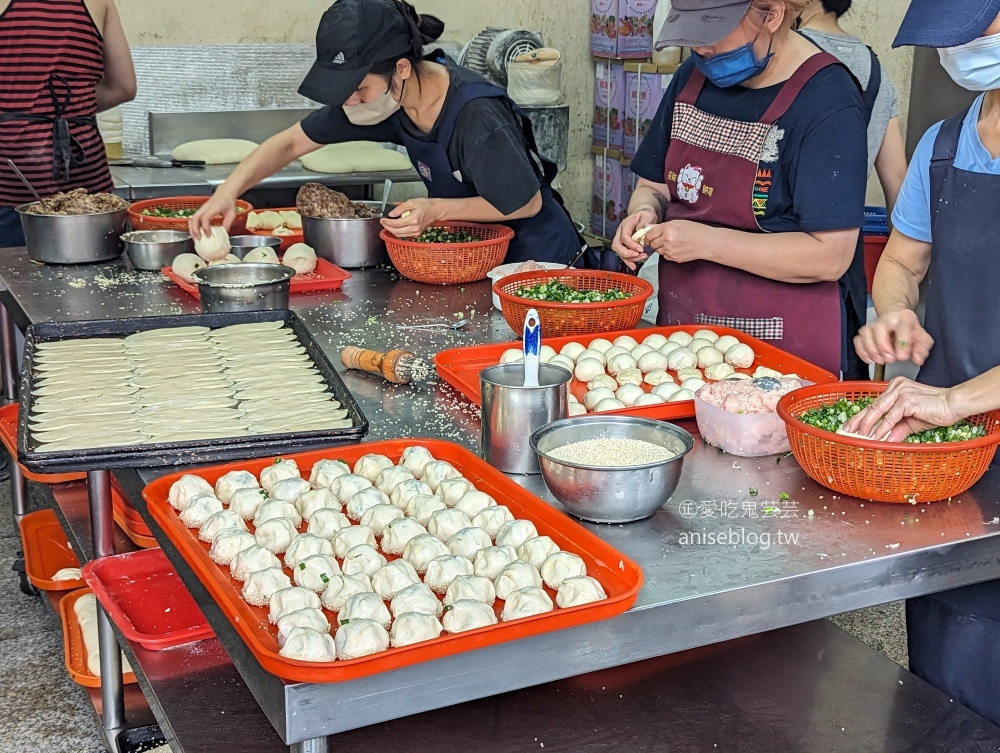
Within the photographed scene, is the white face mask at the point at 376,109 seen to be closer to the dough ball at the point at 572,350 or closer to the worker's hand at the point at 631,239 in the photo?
the worker's hand at the point at 631,239

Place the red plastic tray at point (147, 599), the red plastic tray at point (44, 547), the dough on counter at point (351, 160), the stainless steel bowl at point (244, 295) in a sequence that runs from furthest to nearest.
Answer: the dough on counter at point (351, 160) < the red plastic tray at point (44, 547) < the stainless steel bowl at point (244, 295) < the red plastic tray at point (147, 599)

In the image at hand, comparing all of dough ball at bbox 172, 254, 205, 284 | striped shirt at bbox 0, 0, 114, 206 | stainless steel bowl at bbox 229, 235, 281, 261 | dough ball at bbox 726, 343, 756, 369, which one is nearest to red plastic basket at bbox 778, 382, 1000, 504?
dough ball at bbox 726, 343, 756, 369

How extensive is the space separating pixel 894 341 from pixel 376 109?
1708mm

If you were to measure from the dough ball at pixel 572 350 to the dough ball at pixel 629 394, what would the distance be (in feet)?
0.74

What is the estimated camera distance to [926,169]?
2.04m

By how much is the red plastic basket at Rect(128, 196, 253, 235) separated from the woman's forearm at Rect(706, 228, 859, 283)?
1743mm

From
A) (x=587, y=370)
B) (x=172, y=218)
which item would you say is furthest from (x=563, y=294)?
(x=172, y=218)

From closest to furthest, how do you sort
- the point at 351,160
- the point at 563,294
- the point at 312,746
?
the point at 312,746 < the point at 563,294 < the point at 351,160

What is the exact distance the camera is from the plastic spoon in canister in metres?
1.75

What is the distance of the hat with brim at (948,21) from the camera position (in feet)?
5.36

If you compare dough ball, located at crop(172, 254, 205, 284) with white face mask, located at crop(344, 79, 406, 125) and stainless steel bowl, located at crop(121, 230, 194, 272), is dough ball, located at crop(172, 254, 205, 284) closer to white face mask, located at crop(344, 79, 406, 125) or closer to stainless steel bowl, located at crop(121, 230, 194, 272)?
stainless steel bowl, located at crop(121, 230, 194, 272)

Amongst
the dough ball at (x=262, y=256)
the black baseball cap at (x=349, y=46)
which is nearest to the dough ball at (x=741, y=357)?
the black baseball cap at (x=349, y=46)

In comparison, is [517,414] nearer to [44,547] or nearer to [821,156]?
[821,156]

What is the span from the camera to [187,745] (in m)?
1.56
